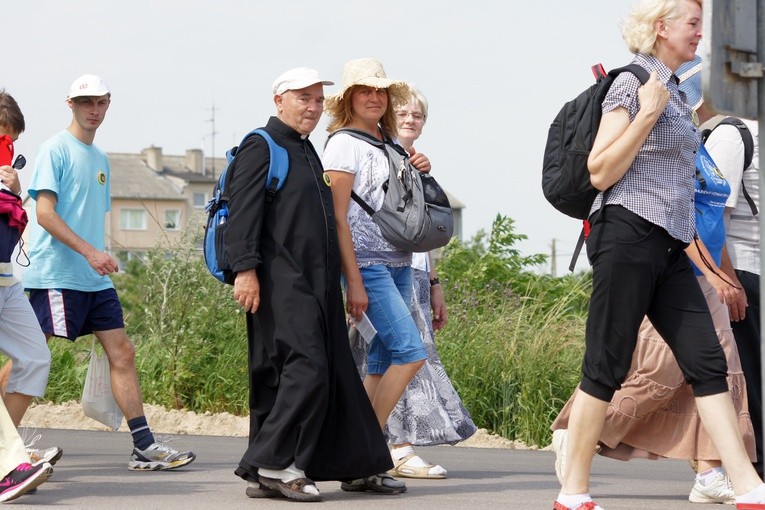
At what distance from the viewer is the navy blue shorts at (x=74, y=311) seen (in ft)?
26.6

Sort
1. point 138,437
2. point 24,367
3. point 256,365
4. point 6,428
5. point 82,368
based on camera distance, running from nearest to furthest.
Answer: point 6,428 → point 256,365 → point 24,367 → point 138,437 → point 82,368

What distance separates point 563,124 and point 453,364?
5.86 metres

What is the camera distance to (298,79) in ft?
22.9

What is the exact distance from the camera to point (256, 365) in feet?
22.6

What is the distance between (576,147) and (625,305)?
0.70 meters

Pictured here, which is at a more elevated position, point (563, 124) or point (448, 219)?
point (563, 124)

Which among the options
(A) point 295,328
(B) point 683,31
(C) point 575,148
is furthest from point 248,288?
(B) point 683,31

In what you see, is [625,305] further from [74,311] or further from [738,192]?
[74,311]

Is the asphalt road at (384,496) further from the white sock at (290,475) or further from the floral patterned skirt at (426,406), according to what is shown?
the floral patterned skirt at (426,406)

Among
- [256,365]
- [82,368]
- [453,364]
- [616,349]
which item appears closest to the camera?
[616,349]

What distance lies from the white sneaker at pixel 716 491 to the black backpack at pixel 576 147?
1587 mm

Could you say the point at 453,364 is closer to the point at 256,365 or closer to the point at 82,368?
the point at 82,368

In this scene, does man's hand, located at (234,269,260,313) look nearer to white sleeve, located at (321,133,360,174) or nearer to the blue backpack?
the blue backpack

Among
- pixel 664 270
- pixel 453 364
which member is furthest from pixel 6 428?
pixel 453 364
